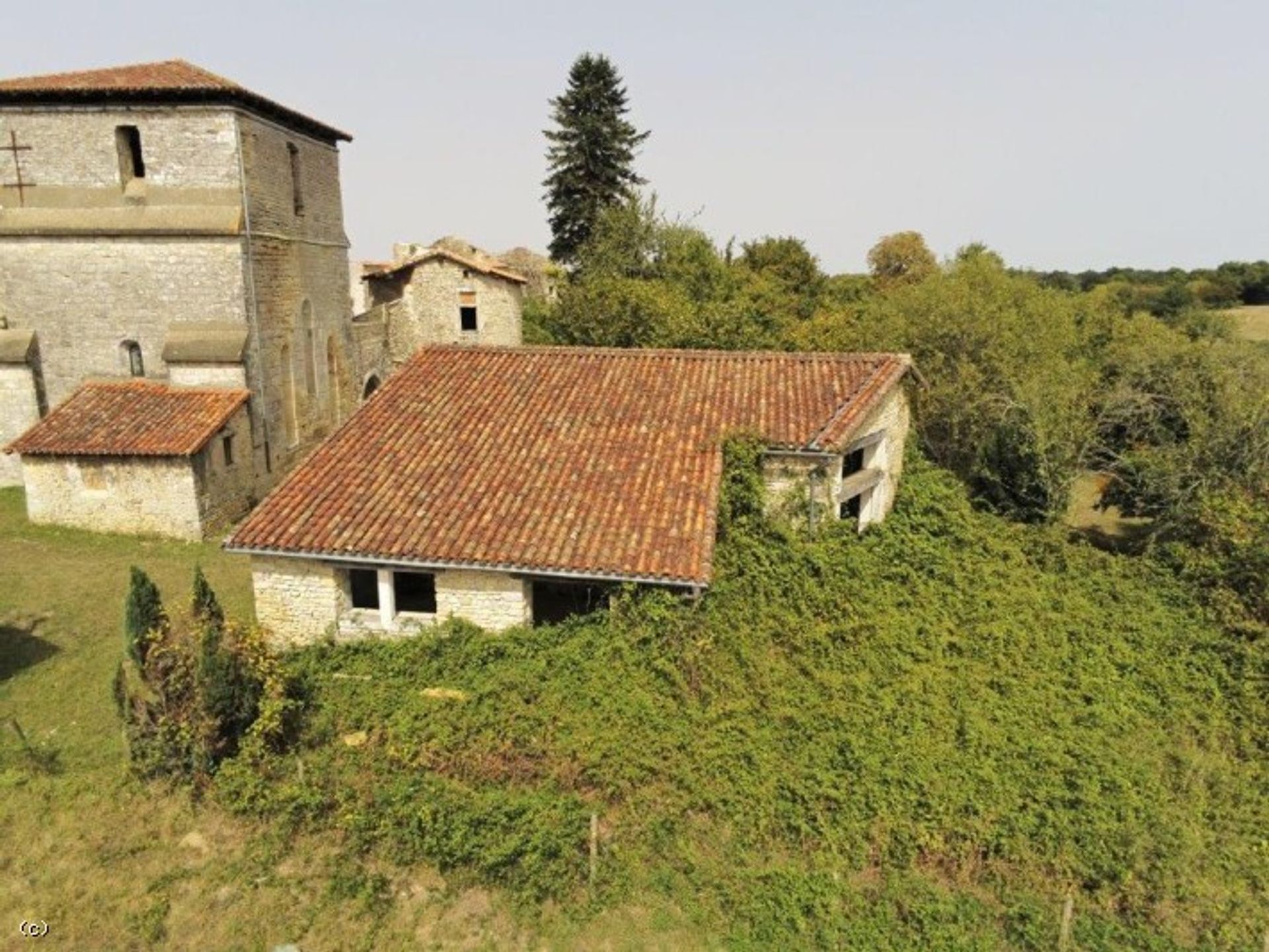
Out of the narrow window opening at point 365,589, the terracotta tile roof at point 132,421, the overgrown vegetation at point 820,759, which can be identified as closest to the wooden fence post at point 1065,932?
the overgrown vegetation at point 820,759

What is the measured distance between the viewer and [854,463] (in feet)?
54.4

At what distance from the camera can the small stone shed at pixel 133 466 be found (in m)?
18.8

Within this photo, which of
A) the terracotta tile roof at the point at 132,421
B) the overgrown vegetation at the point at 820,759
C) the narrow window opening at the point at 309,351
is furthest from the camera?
the narrow window opening at the point at 309,351

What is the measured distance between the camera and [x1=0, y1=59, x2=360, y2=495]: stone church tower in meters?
19.5

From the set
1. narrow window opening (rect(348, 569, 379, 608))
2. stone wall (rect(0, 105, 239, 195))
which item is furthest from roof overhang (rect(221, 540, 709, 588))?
stone wall (rect(0, 105, 239, 195))

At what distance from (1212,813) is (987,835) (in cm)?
341

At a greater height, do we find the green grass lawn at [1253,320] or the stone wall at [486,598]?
Result: the green grass lawn at [1253,320]

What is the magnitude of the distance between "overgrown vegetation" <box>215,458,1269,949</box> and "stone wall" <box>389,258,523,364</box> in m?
21.1

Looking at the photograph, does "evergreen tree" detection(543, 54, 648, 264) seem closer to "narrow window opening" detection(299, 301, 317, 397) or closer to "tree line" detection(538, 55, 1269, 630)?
"tree line" detection(538, 55, 1269, 630)

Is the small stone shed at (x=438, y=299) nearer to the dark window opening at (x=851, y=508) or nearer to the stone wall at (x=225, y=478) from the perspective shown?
the stone wall at (x=225, y=478)

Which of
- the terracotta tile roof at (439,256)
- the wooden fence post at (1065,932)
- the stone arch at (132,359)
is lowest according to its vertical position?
the wooden fence post at (1065,932)

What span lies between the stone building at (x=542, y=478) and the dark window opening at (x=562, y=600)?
48mm

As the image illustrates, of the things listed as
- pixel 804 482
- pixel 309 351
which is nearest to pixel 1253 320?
pixel 804 482

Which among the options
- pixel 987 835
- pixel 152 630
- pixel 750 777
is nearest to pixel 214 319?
pixel 152 630
